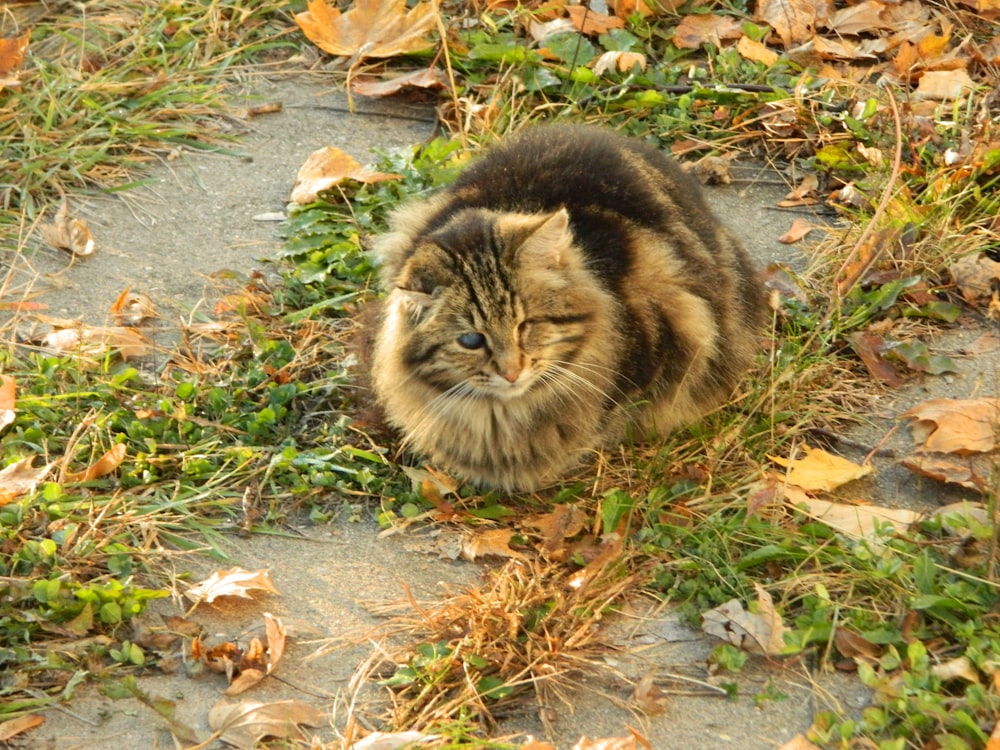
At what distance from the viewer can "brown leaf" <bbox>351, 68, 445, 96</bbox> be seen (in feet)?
17.6

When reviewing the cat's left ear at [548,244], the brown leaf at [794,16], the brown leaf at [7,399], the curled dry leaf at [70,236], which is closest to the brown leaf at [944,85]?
the brown leaf at [794,16]

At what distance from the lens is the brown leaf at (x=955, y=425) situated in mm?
3543

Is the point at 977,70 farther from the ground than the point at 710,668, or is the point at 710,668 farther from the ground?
the point at 977,70

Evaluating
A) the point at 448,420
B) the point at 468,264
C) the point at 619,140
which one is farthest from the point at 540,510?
the point at 619,140

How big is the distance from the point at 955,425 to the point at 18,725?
2704mm

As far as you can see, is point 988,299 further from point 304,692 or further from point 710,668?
point 304,692

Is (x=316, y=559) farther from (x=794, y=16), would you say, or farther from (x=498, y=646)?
(x=794, y=16)

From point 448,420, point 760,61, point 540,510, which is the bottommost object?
point 540,510

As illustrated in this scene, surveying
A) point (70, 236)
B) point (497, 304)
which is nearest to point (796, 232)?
point (497, 304)

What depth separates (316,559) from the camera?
11.2 ft

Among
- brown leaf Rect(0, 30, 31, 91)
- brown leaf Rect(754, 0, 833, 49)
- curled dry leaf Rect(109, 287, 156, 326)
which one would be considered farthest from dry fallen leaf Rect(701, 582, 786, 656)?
brown leaf Rect(0, 30, 31, 91)

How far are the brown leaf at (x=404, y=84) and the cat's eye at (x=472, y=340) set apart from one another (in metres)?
2.31

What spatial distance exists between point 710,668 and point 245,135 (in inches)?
133

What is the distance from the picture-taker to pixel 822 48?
17.6 ft
